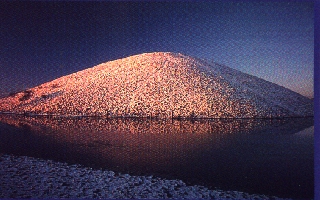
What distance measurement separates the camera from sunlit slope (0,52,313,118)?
23938mm

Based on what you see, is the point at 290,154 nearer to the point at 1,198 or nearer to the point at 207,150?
the point at 207,150

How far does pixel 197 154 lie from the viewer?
9984mm

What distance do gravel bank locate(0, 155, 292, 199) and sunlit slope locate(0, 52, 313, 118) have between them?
15015 mm

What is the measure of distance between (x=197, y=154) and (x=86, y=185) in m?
4.28

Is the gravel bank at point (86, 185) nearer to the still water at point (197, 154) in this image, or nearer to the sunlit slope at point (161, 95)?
the still water at point (197, 154)

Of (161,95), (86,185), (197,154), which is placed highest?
(161,95)

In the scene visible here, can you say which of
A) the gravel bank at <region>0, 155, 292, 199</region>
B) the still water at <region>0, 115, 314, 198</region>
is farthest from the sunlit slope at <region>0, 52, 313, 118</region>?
the gravel bank at <region>0, 155, 292, 199</region>

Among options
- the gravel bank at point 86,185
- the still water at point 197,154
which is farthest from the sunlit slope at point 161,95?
the gravel bank at point 86,185

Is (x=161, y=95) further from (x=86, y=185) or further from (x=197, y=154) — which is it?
(x=86, y=185)

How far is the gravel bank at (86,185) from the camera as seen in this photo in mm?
6957

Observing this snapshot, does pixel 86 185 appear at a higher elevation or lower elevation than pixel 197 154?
lower

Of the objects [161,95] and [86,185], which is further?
[161,95]

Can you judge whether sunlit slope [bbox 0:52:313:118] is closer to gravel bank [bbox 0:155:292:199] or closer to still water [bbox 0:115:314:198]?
still water [bbox 0:115:314:198]

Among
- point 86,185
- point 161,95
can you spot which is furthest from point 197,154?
point 161,95
